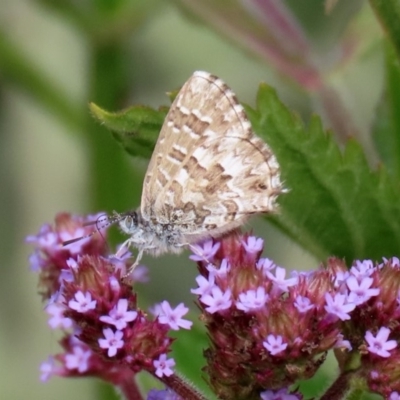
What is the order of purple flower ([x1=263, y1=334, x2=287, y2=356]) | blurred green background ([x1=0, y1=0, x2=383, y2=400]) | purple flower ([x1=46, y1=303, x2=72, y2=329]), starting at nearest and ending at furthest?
purple flower ([x1=263, y1=334, x2=287, y2=356])
purple flower ([x1=46, y1=303, x2=72, y2=329])
blurred green background ([x1=0, y1=0, x2=383, y2=400])

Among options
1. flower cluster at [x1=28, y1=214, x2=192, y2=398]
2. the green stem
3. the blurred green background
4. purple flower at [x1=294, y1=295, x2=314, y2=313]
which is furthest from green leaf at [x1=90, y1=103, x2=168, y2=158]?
the blurred green background

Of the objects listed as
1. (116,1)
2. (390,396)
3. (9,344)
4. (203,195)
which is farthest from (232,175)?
(9,344)

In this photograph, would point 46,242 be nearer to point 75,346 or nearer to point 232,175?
point 75,346

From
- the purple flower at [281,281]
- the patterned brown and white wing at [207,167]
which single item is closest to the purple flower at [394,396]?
the purple flower at [281,281]

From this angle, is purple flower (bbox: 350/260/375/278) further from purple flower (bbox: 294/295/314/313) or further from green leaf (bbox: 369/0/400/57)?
green leaf (bbox: 369/0/400/57)

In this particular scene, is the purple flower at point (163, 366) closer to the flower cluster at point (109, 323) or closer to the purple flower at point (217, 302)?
the flower cluster at point (109, 323)

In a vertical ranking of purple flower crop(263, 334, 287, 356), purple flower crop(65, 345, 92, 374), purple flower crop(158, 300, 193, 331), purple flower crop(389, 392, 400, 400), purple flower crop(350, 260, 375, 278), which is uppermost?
purple flower crop(65, 345, 92, 374)

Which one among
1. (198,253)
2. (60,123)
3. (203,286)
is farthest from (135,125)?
(60,123)
